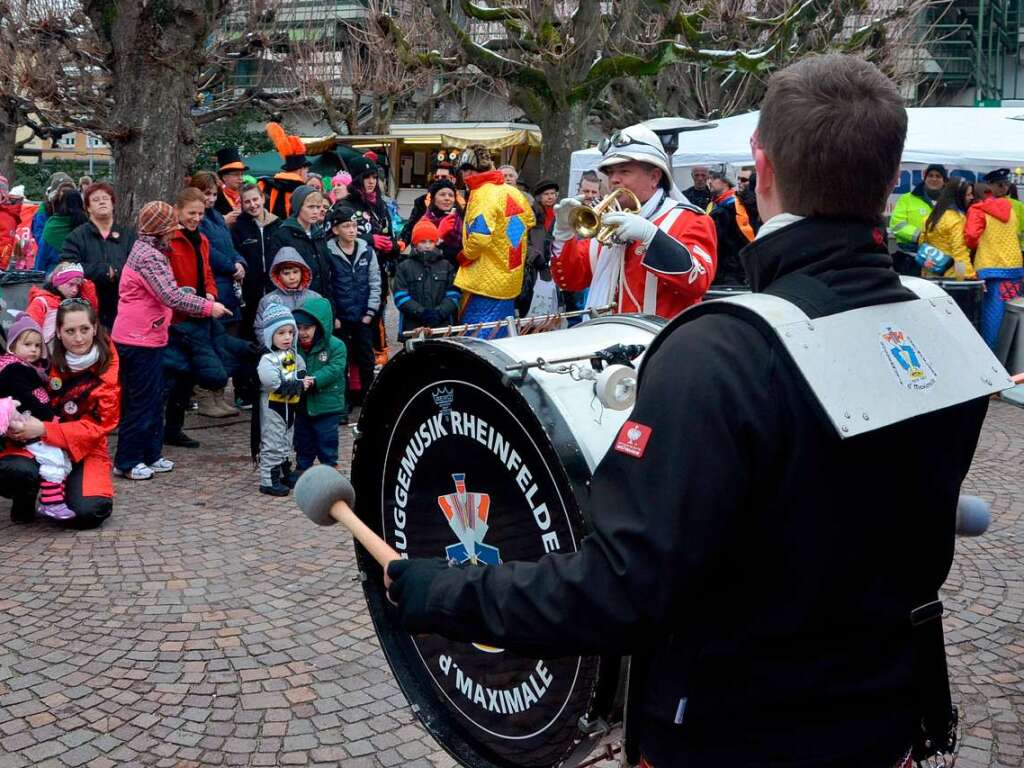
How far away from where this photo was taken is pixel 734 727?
1.60 meters

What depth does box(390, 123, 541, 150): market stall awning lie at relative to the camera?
27695 mm

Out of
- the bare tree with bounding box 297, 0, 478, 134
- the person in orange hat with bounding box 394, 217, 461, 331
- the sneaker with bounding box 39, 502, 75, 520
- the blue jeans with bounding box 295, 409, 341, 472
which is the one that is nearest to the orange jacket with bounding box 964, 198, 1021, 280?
the person in orange hat with bounding box 394, 217, 461, 331

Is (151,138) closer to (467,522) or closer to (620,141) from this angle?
(620,141)

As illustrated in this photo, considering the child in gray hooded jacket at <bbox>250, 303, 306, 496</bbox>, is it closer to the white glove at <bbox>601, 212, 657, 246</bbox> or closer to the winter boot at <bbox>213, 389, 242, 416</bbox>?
the winter boot at <bbox>213, 389, 242, 416</bbox>

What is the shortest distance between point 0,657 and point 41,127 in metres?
23.2

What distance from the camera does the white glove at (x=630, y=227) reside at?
3.93 meters

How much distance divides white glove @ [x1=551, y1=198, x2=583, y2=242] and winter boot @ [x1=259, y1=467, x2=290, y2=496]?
3110mm

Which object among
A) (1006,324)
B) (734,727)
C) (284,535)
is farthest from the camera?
(1006,324)

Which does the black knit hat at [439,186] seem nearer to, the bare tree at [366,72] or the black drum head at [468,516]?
the black drum head at [468,516]

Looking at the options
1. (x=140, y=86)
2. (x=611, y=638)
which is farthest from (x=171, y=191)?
(x=611, y=638)

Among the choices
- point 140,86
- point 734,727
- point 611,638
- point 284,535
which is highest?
point 140,86

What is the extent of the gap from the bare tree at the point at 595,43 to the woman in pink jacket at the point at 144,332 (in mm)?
11394

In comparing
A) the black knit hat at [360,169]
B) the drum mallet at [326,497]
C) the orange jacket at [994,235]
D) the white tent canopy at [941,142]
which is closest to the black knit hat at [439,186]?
the black knit hat at [360,169]

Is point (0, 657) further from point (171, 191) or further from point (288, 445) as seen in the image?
point (171, 191)
